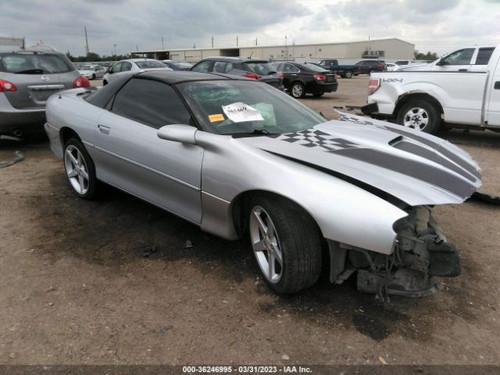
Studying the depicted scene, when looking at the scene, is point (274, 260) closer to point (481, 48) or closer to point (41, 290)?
point (41, 290)

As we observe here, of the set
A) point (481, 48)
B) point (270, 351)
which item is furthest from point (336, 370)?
point (481, 48)

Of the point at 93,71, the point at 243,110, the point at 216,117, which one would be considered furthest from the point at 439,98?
the point at 93,71

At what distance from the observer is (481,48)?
7.87m

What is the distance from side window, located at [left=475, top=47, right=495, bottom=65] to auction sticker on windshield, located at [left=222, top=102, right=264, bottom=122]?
6451 mm

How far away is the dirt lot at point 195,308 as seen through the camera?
2.24m

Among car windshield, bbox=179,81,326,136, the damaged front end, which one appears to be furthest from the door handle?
the damaged front end

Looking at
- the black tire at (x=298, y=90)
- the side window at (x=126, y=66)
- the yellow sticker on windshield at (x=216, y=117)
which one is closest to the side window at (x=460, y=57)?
the yellow sticker on windshield at (x=216, y=117)

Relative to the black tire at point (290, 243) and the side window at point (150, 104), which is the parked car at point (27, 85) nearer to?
the side window at point (150, 104)

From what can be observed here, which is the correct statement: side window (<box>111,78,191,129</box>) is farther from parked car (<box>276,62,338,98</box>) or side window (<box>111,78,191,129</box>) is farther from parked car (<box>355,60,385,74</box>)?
parked car (<box>355,60,385,74</box>)

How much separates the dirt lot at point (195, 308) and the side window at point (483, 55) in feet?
17.0

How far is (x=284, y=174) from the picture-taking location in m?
2.49

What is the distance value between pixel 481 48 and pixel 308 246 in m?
7.56

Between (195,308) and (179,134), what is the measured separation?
123 cm

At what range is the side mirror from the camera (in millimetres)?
2898
